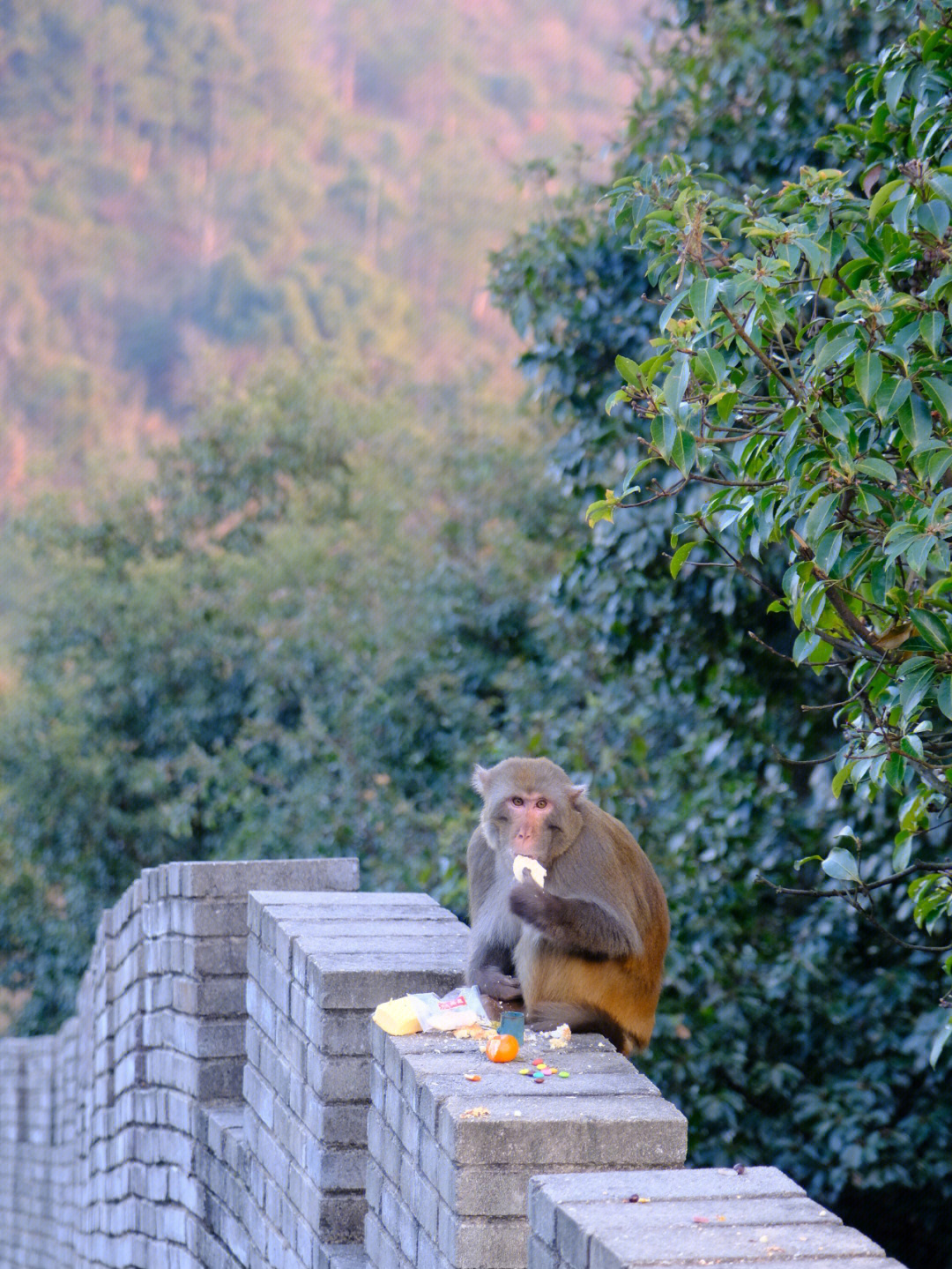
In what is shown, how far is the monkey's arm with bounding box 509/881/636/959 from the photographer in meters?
3.61

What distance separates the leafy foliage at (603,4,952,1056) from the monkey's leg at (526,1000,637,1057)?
70 cm

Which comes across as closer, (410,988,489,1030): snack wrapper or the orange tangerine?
the orange tangerine

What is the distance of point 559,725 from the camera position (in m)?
8.51

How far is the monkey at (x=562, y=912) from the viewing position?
3.66 meters

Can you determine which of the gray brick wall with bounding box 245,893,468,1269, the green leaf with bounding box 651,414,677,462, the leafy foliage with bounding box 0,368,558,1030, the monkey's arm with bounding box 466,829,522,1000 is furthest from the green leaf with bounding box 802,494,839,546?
the leafy foliage with bounding box 0,368,558,1030

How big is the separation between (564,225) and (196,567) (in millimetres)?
8280

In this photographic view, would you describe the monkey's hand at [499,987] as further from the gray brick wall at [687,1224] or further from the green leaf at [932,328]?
the green leaf at [932,328]

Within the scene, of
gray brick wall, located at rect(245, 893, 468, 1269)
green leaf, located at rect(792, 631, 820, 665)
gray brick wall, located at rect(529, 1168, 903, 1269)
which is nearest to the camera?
gray brick wall, located at rect(529, 1168, 903, 1269)

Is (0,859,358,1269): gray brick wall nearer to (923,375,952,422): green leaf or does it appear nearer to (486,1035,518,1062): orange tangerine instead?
(486,1035,518,1062): orange tangerine

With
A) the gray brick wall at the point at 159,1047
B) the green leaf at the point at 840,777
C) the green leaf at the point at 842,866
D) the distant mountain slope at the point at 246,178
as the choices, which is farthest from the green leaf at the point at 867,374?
the distant mountain slope at the point at 246,178

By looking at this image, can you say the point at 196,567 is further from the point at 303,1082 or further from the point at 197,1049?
the point at 303,1082

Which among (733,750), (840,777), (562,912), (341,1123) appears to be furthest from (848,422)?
(733,750)

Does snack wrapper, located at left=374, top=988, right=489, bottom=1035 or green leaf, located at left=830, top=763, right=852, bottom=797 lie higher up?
green leaf, located at left=830, top=763, right=852, bottom=797

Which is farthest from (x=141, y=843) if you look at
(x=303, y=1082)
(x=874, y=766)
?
(x=874, y=766)
